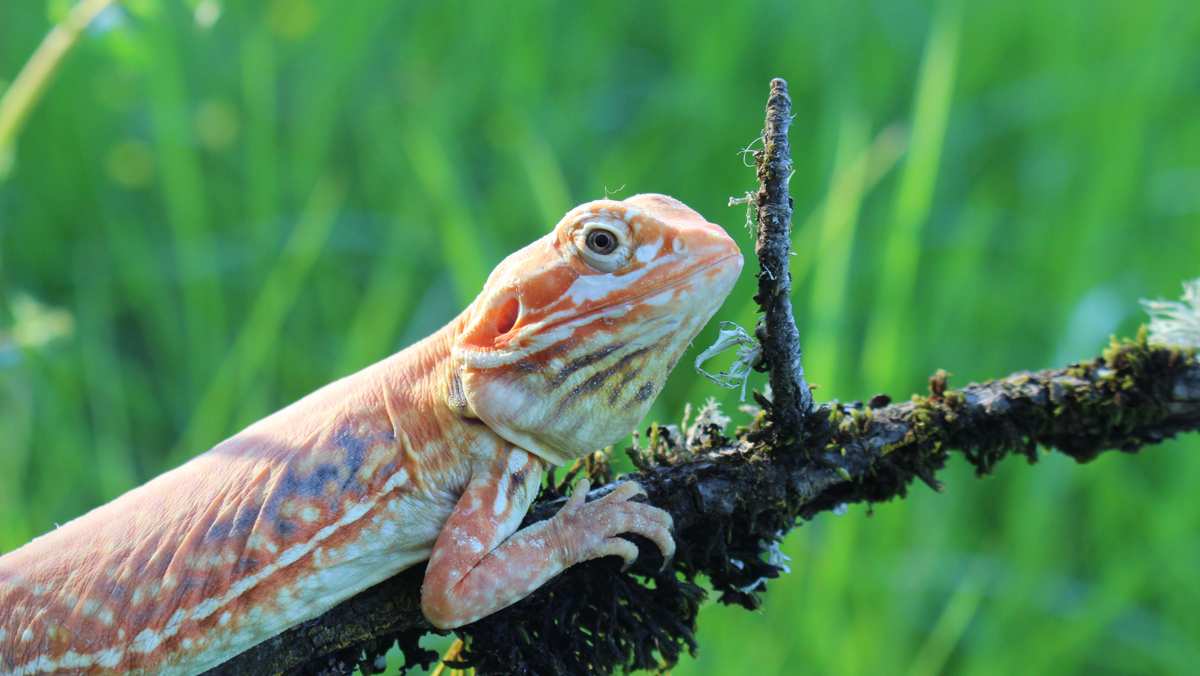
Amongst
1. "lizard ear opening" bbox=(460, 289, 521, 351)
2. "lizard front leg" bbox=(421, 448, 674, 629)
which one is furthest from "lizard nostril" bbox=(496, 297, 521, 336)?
"lizard front leg" bbox=(421, 448, 674, 629)

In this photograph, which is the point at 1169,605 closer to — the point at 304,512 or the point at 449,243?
the point at 449,243

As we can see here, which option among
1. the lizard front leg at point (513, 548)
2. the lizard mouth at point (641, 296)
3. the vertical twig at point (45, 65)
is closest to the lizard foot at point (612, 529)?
the lizard front leg at point (513, 548)

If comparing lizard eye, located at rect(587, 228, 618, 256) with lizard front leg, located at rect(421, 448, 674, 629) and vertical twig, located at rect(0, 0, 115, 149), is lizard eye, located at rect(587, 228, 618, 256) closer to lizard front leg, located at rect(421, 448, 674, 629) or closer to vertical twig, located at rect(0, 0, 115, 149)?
lizard front leg, located at rect(421, 448, 674, 629)

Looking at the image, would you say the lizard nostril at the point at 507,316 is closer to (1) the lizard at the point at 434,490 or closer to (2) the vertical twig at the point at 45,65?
(1) the lizard at the point at 434,490

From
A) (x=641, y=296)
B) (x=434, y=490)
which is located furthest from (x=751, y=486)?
(x=434, y=490)

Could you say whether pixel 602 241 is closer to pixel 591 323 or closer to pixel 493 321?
pixel 591 323

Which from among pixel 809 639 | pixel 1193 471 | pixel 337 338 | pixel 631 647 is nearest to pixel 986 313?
pixel 1193 471

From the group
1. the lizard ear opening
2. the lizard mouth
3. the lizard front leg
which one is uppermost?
the lizard mouth
